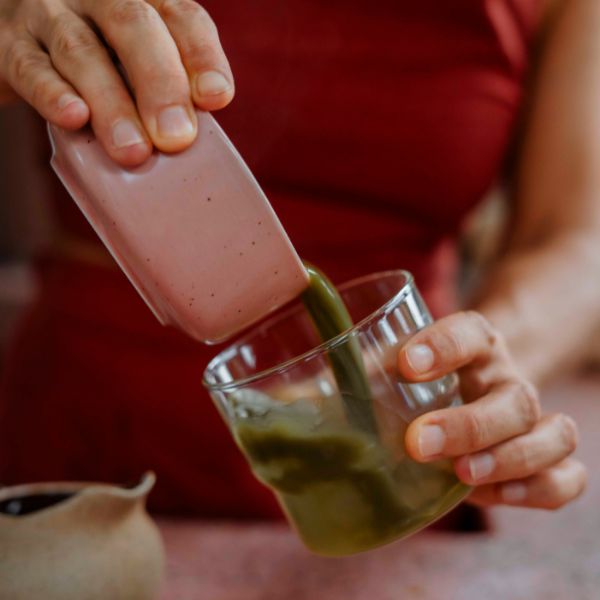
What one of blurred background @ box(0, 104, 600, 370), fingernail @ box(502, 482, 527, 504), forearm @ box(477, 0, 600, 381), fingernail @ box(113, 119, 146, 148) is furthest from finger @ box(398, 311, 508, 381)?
blurred background @ box(0, 104, 600, 370)

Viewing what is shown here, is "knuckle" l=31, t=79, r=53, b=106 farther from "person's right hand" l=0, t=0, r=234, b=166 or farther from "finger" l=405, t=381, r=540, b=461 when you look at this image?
"finger" l=405, t=381, r=540, b=461

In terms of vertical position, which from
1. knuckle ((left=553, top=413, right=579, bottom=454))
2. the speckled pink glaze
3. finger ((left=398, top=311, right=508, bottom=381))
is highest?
the speckled pink glaze

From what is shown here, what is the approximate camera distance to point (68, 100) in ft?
1.73

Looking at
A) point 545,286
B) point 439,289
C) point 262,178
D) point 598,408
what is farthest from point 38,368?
point 598,408

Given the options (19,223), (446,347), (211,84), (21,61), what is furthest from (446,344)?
(19,223)

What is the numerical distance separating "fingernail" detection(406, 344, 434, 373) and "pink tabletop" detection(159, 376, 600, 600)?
225mm

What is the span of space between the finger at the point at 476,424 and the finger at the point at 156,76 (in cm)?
24

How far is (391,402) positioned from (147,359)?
0.57m

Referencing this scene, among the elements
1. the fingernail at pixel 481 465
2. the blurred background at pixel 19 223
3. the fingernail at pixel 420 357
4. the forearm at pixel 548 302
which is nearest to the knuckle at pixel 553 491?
the fingernail at pixel 481 465

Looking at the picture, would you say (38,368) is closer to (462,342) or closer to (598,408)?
(462,342)

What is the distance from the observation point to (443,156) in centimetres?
111

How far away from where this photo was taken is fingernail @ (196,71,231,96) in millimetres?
533

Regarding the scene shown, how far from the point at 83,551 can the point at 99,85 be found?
0.98 feet

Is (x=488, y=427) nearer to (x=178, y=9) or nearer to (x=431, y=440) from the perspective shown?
(x=431, y=440)
